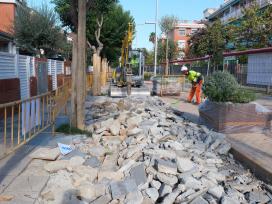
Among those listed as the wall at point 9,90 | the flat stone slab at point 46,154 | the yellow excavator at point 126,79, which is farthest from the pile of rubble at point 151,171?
the yellow excavator at point 126,79

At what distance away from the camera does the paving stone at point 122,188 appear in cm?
518

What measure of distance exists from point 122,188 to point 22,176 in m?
1.37

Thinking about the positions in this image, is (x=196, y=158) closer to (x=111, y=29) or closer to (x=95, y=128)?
(x=95, y=128)

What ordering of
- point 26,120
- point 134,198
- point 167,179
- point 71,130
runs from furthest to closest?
point 71,130
point 26,120
point 167,179
point 134,198

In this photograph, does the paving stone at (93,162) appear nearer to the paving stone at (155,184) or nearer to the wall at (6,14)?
the paving stone at (155,184)

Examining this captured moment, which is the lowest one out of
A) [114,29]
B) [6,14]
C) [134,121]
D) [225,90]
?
[134,121]

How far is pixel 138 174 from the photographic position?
230 inches

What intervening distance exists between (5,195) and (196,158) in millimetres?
3169

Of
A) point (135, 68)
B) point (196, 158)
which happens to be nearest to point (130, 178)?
point (196, 158)

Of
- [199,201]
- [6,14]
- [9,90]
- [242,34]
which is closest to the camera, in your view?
[199,201]

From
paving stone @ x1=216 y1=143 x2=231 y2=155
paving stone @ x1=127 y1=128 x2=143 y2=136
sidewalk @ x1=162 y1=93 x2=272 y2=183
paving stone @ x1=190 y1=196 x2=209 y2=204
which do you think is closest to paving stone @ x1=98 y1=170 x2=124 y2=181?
paving stone @ x1=190 y1=196 x2=209 y2=204

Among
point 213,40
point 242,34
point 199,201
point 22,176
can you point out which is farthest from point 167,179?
point 213,40

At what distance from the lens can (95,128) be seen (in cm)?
939

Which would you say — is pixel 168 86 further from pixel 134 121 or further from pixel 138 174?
pixel 138 174
